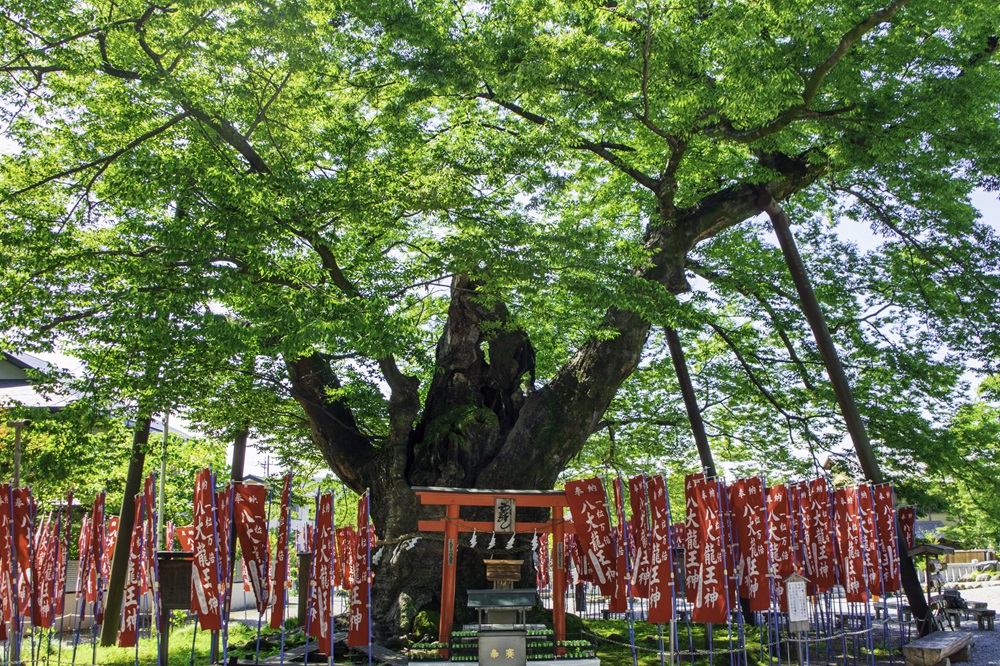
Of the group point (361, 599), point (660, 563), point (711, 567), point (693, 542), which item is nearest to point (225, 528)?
point (361, 599)

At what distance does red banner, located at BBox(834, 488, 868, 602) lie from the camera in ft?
37.6

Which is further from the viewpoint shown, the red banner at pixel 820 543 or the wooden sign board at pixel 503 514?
the red banner at pixel 820 543

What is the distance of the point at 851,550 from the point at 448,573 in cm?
585

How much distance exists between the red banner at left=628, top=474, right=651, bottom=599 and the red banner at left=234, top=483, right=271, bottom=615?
15.7 feet

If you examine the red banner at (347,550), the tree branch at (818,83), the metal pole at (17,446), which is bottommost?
the red banner at (347,550)

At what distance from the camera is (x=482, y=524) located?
11.9 meters

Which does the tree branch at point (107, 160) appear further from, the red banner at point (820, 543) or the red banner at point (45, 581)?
the red banner at point (820, 543)

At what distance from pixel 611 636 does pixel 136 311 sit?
1000 cm

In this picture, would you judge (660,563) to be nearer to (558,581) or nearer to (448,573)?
(558,581)

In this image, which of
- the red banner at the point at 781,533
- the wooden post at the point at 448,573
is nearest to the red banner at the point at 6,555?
the wooden post at the point at 448,573

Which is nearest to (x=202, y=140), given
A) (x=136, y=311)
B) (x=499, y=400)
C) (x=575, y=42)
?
(x=136, y=311)

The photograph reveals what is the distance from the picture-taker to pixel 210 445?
2031 cm

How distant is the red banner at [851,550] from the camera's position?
11453 mm

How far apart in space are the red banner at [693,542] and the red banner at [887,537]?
14.0 ft
